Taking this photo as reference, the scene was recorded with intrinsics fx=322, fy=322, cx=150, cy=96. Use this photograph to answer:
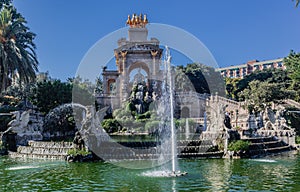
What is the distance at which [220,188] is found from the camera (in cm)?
955

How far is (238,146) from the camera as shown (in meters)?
16.7

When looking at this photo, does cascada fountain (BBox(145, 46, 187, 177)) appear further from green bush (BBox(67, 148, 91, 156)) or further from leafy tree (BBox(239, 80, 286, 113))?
leafy tree (BBox(239, 80, 286, 113))

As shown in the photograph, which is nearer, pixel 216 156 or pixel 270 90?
pixel 216 156

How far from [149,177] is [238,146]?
23.4 ft

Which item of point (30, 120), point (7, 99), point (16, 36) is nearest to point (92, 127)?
point (30, 120)

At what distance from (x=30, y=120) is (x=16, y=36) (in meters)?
8.30

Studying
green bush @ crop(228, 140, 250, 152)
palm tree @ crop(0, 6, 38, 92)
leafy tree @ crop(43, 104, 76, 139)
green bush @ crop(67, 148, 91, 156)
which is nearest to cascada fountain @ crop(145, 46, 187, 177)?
green bush @ crop(228, 140, 250, 152)

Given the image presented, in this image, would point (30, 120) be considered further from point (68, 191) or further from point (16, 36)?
point (68, 191)

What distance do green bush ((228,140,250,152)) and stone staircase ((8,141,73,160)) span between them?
8.40 meters

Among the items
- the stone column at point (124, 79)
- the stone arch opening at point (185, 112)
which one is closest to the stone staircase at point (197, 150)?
the stone arch opening at point (185, 112)

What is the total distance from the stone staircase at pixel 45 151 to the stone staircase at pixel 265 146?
986cm

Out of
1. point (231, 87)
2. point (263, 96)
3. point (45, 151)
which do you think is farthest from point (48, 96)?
point (231, 87)

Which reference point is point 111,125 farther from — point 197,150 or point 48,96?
point 197,150

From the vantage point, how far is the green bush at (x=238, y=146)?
54.7ft
